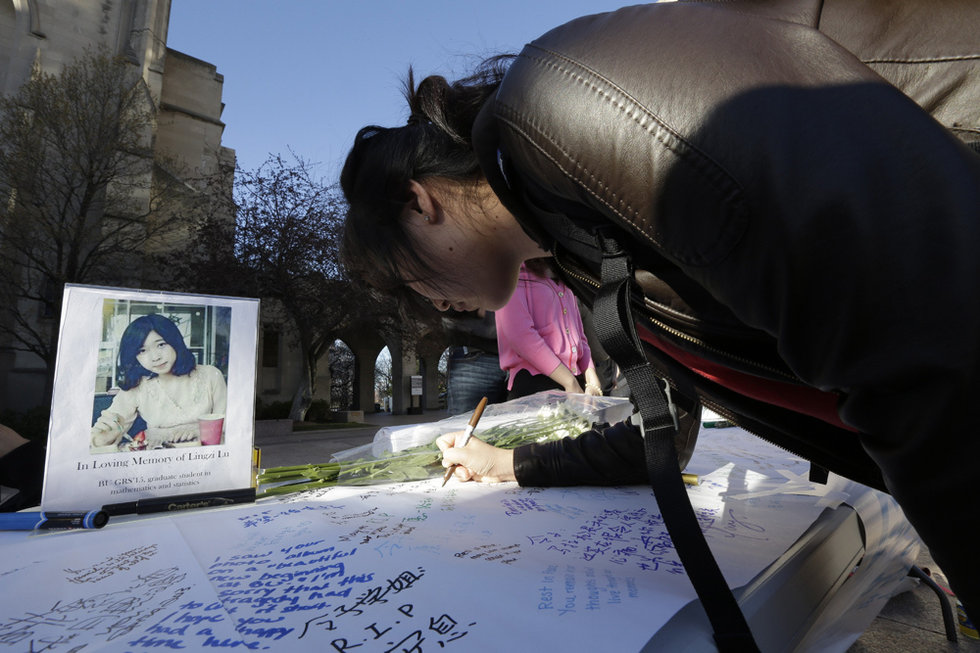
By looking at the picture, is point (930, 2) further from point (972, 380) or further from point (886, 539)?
point (886, 539)

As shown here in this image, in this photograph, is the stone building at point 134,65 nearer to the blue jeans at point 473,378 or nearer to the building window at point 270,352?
the building window at point 270,352

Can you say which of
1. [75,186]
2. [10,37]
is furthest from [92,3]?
[75,186]

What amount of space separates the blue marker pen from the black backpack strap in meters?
1.04

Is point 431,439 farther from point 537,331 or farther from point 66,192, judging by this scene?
point 66,192

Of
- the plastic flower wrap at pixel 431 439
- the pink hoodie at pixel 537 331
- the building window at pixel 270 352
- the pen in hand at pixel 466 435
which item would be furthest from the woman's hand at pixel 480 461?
the building window at pixel 270 352

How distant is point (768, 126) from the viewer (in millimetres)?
465

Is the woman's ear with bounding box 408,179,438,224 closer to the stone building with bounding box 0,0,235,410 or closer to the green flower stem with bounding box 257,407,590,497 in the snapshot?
the green flower stem with bounding box 257,407,590,497

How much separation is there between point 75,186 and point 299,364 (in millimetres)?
10070

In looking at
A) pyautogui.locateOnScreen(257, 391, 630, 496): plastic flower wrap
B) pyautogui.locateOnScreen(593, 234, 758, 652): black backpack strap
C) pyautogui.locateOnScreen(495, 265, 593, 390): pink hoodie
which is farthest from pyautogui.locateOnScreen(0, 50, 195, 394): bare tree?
pyautogui.locateOnScreen(593, 234, 758, 652): black backpack strap

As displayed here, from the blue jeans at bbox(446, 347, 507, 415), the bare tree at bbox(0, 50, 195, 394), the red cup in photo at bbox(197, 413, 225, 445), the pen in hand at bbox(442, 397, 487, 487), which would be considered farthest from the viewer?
the bare tree at bbox(0, 50, 195, 394)

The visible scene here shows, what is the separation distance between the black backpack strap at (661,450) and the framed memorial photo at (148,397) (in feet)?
3.04

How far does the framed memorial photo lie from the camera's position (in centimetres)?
105

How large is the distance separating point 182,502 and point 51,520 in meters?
0.22

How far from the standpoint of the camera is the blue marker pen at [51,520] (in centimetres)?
97
